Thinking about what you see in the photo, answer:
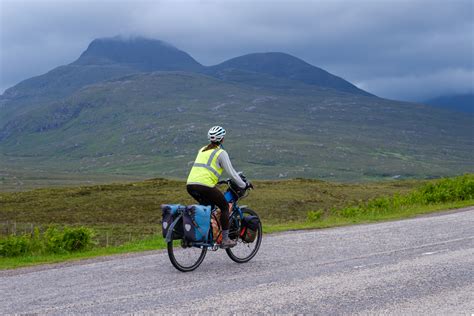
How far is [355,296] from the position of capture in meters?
10.1

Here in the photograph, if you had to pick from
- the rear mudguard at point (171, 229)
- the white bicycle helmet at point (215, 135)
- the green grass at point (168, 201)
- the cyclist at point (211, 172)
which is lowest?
the green grass at point (168, 201)

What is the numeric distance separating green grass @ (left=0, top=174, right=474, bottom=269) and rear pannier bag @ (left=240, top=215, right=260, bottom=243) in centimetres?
438

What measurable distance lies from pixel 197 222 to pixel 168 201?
40.3 m

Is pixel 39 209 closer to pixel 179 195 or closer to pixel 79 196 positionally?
pixel 79 196

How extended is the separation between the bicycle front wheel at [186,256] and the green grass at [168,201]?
4.33m

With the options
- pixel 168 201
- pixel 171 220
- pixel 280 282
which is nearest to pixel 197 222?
pixel 171 220

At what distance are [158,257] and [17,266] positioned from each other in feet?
12.0

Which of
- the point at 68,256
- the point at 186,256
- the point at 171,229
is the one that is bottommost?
the point at 68,256

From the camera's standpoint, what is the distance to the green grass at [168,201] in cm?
2444

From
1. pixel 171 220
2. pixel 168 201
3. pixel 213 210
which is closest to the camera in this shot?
pixel 171 220

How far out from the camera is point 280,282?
11297 mm

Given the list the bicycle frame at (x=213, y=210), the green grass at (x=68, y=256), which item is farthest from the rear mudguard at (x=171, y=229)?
the green grass at (x=68, y=256)

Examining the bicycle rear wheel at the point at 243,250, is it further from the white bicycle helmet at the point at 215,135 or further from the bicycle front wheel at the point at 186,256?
the white bicycle helmet at the point at 215,135

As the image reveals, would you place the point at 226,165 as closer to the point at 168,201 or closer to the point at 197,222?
the point at 197,222
